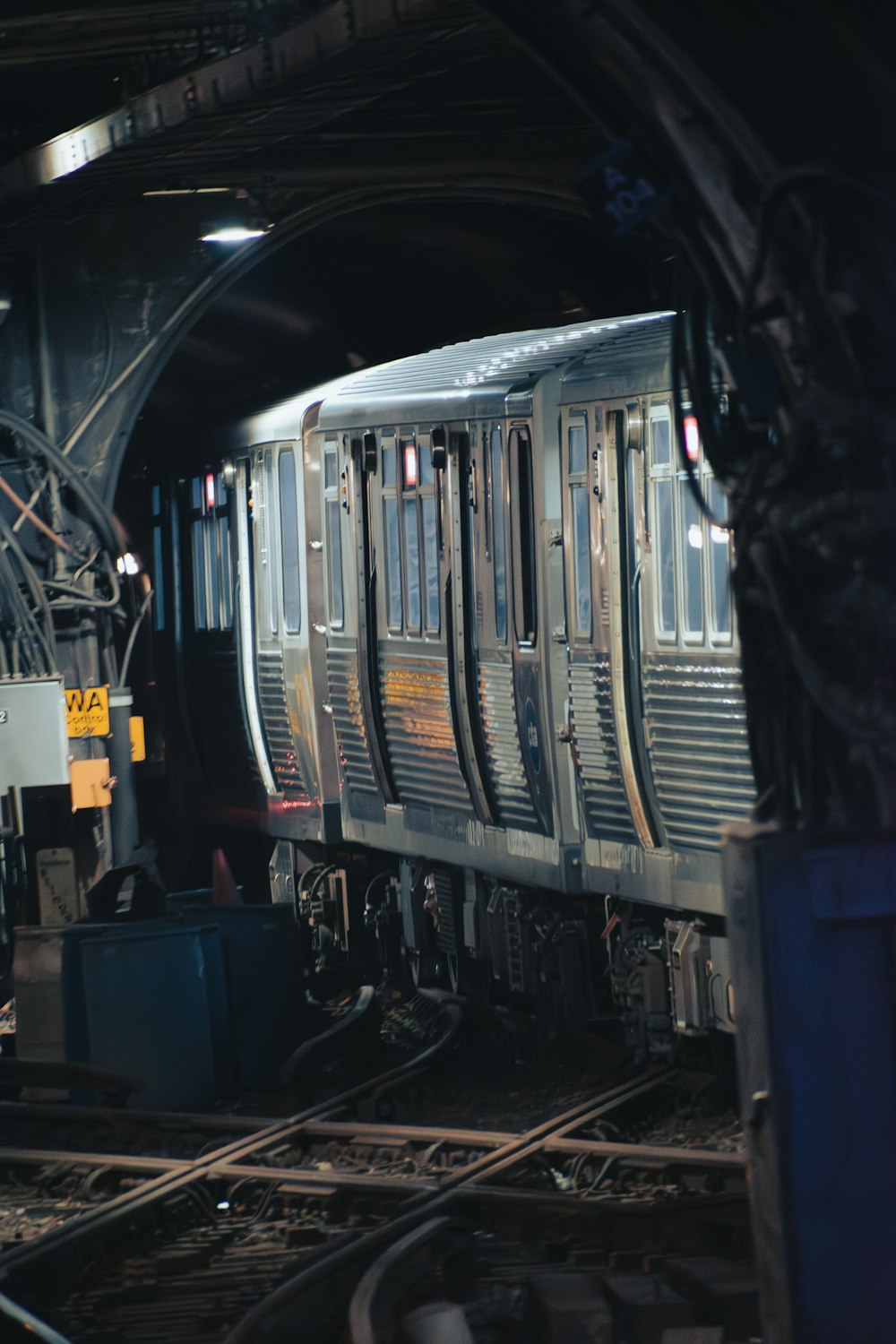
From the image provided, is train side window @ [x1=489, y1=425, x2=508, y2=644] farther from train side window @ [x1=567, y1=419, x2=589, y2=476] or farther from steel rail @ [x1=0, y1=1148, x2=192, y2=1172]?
steel rail @ [x1=0, y1=1148, x2=192, y2=1172]

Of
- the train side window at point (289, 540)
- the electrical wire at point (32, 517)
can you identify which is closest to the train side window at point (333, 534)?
the train side window at point (289, 540)

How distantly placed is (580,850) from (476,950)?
2.06m

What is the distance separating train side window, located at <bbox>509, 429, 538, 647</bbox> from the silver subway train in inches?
0.6

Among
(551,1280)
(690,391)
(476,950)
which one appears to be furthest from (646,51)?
(476,950)

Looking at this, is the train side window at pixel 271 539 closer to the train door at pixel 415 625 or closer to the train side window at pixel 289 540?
the train side window at pixel 289 540

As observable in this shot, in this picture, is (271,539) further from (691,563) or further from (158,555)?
(691,563)

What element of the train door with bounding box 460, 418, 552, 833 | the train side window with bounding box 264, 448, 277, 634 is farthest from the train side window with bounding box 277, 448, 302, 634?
the train door with bounding box 460, 418, 552, 833

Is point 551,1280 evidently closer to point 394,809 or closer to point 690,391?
point 690,391

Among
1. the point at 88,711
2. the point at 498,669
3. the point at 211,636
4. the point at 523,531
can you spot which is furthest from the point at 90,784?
the point at 523,531

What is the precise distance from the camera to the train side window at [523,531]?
1081 cm

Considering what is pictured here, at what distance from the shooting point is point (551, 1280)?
710 centimetres

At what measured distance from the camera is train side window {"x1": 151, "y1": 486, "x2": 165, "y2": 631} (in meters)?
17.7

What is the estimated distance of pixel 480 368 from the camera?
11914 mm

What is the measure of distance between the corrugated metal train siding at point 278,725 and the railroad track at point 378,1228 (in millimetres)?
4676
